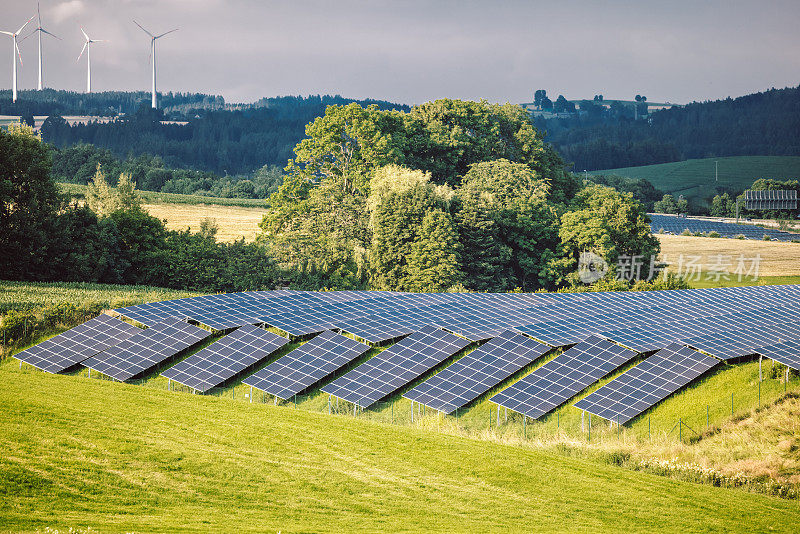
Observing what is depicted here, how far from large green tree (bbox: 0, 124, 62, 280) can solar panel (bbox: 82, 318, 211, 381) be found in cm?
2410

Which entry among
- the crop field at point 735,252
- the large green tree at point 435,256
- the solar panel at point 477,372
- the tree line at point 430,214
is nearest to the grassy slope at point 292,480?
the solar panel at point 477,372

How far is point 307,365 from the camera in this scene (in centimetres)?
3744

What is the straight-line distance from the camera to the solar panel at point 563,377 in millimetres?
34438

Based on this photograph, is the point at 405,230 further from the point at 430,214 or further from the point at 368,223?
the point at 368,223

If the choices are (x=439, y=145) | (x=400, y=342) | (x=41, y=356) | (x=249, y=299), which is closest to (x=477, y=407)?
(x=400, y=342)

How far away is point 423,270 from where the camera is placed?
63250mm

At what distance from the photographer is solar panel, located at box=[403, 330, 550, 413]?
34875mm

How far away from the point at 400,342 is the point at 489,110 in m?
47.6

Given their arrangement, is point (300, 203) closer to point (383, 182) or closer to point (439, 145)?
point (383, 182)

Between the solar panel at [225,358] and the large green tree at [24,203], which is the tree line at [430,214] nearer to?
the large green tree at [24,203]

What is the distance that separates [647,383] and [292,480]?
18.1 meters

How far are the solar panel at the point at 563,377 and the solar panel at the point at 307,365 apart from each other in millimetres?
7972

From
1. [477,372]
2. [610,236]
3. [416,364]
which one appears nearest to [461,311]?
[416,364]

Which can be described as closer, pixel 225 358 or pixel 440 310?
pixel 225 358
